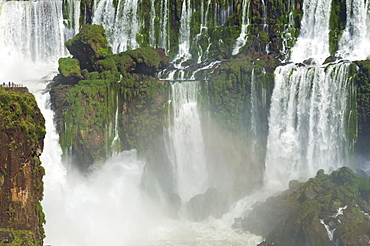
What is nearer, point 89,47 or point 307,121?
point 307,121

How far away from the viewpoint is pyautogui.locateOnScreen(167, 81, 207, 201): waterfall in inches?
1890

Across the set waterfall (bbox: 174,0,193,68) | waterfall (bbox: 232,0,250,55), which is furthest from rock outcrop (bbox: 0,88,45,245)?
waterfall (bbox: 174,0,193,68)

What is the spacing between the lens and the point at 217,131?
4944 centimetres

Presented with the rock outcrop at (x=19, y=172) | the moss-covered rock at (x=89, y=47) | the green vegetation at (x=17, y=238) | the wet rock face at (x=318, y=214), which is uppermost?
the moss-covered rock at (x=89, y=47)

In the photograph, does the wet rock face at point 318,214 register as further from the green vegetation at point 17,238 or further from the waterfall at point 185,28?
the waterfall at point 185,28

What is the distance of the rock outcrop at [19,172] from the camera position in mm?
27438

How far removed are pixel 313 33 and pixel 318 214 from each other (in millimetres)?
21376

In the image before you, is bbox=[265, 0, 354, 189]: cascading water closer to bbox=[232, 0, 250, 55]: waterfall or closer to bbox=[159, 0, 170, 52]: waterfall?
bbox=[232, 0, 250, 55]: waterfall

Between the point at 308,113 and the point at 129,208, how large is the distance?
1473cm

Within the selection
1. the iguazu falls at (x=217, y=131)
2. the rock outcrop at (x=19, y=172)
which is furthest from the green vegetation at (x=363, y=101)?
the rock outcrop at (x=19, y=172)

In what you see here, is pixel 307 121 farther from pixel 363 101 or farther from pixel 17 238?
pixel 17 238

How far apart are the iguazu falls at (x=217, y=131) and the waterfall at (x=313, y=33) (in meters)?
0.09

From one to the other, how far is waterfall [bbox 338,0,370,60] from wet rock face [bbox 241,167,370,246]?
1428 cm

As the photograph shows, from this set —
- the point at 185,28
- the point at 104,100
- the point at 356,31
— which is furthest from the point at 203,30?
the point at 104,100
